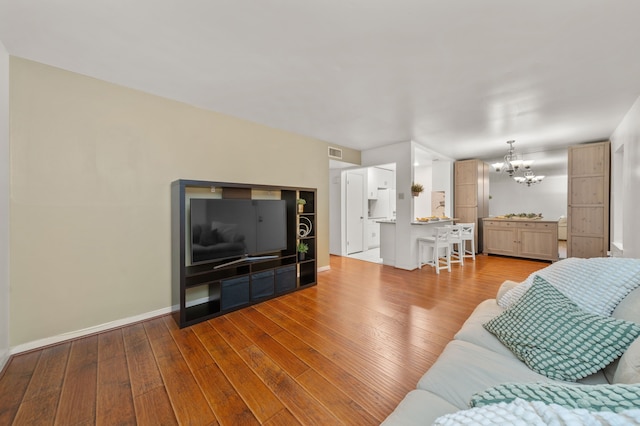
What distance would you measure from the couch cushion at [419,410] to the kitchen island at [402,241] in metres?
3.82

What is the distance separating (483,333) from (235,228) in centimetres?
263

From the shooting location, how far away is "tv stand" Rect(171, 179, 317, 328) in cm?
263

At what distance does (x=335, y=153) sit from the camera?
488cm

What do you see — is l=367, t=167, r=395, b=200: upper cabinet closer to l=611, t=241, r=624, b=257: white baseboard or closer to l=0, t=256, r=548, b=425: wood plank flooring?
l=0, t=256, r=548, b=425: wood plank flooring

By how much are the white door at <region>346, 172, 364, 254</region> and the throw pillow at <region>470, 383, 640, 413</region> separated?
536cm

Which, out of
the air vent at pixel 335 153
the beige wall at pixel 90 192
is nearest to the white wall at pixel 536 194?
the air vent at pixel 335 153

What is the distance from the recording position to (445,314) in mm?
2773

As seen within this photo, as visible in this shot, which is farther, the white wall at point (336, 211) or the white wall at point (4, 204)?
the white wall at point (336, 211)

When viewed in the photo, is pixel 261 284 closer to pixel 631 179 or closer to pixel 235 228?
pixel 235 228

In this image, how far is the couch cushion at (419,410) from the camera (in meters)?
0.90

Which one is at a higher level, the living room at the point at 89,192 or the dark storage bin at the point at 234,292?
the living room at the point at 89,192

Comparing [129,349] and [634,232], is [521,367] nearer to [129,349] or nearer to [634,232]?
[129,349]

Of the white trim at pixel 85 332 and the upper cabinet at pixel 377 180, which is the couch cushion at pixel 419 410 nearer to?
the white trim at pixel 85 332

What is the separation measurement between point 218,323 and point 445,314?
2.52m
